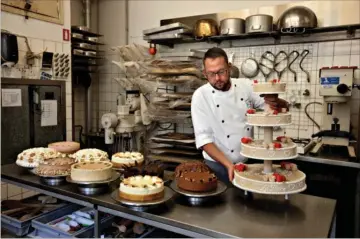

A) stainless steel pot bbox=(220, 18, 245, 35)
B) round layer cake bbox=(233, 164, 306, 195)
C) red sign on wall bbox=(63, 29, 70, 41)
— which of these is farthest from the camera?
red sign on wall bbox=(63, 29, 70, 41)

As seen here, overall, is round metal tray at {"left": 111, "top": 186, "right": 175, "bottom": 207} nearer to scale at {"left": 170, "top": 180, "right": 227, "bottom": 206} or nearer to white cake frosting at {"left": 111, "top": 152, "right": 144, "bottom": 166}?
scale at {"left": 170, "top": 180, "right": 227, "bottom": 206}

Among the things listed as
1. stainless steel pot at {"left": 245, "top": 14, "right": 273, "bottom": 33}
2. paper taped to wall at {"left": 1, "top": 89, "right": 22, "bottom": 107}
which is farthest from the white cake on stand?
paper taped to wall at {"left": 1, "top": 89, "right": 22, "bottom": 107}

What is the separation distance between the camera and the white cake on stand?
1343 mm

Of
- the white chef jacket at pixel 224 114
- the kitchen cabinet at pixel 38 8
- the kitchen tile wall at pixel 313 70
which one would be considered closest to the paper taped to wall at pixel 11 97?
the kitchen cabinet at pixel 38 8

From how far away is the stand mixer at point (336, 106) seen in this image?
2.59 m

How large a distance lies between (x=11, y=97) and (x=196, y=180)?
230 cm

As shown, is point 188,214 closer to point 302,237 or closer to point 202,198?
point 202,198

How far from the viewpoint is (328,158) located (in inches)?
98.7

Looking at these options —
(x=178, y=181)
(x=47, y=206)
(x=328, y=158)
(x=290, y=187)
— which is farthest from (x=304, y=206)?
(x=47, y=206)

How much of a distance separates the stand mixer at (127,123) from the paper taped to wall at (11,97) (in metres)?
0.90

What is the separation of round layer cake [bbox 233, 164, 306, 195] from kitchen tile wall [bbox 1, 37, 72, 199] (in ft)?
8.14

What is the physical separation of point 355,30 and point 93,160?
259cm

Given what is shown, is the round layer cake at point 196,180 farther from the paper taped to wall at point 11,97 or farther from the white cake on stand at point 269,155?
the paper taped to wall at point 11,97

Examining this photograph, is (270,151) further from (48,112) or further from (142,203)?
(48,112)
